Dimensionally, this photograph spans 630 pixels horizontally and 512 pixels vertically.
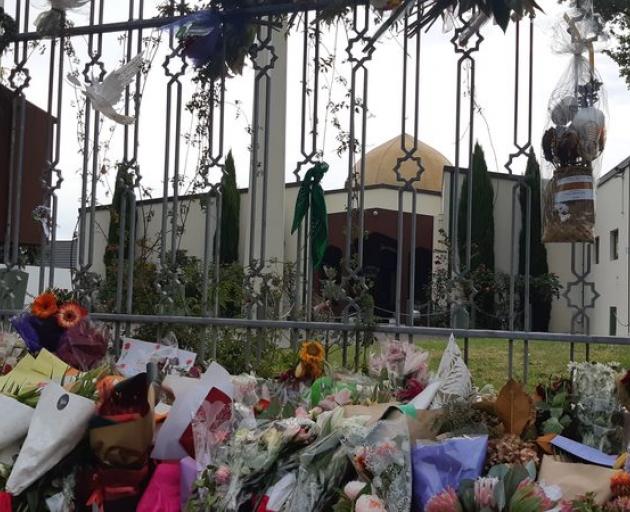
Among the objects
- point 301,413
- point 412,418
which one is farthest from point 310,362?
point 412,418

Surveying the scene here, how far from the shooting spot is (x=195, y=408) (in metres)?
2.12

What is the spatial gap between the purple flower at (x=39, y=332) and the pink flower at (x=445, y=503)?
1757 millimetres

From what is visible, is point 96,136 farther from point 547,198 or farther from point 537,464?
point 537,464

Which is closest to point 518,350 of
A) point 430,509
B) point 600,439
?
point 600,439

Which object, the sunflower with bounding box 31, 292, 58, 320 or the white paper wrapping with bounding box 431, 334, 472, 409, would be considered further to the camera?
the sunflower with bounding box 31, 292, 58, 320

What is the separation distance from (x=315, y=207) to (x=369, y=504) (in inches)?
60.3

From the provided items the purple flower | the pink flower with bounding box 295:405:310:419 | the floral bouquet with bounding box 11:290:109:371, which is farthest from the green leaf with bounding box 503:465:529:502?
the purple flower

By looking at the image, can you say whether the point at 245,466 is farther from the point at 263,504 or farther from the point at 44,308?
the point at 44,308

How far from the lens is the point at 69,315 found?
290cm

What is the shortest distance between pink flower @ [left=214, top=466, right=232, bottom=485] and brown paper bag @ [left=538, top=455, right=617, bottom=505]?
743mm

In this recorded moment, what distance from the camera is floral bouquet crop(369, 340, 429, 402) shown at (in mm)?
2415

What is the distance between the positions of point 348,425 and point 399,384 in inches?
22.1

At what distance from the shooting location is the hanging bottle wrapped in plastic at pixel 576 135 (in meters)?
2.59

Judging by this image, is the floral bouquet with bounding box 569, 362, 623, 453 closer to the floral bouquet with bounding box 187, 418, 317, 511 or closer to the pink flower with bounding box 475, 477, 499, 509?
the pink flower with bounding box 475, 477, 499, 509
